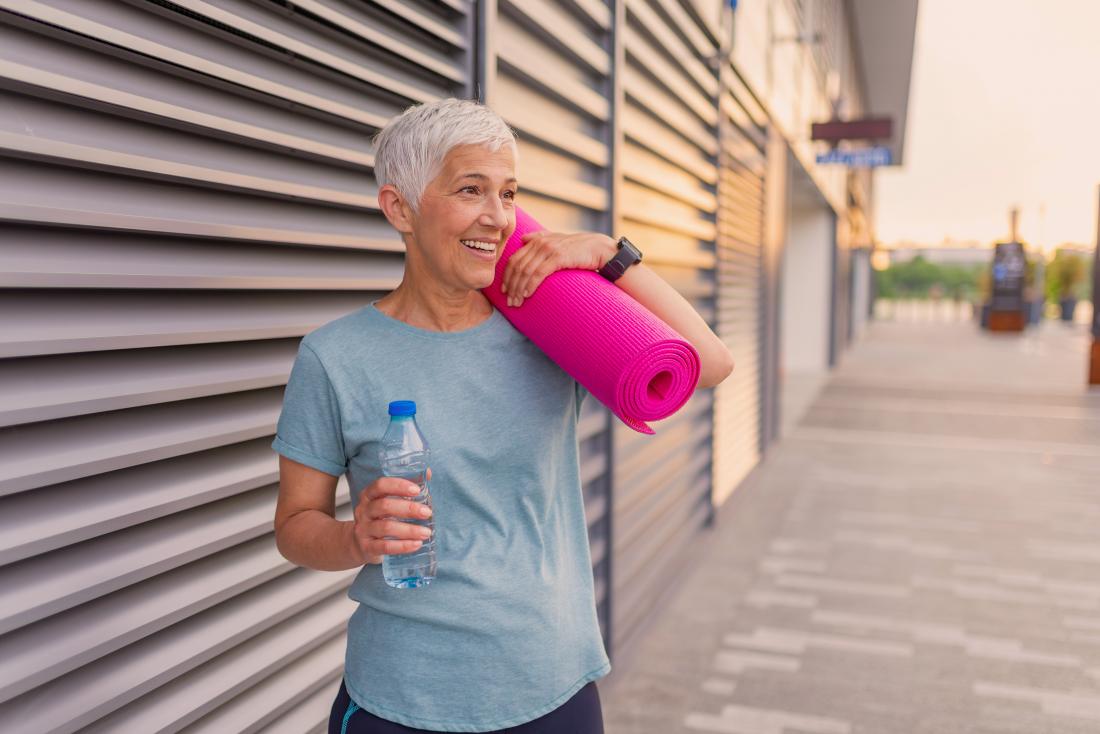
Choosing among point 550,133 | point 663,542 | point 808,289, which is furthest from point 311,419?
point 808,289

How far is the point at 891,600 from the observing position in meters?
4.48

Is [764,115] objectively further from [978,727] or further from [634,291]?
[634,291]

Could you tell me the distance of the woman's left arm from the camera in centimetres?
155

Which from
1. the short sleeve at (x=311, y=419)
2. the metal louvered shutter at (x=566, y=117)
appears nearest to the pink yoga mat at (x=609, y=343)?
the short sleeve at (x=311, y=419)

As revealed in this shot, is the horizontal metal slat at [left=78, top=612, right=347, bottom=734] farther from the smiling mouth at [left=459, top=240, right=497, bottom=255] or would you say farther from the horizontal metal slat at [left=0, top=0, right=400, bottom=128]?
the horizontal metal slat at [left=0, top=0, right=400, bottom=128]

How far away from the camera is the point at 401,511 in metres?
1.20

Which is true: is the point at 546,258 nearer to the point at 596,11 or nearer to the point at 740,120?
the point at 596,11

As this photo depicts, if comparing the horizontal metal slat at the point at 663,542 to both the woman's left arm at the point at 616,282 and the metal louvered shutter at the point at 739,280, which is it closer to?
the metal louvered shutter at the point at 739,280

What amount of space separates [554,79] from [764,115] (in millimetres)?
4971

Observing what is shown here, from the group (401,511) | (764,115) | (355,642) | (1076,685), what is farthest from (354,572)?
(764,115)

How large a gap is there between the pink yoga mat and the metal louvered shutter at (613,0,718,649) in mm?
2157

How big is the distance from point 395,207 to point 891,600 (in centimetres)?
391

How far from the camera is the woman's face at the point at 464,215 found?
139 centimetres

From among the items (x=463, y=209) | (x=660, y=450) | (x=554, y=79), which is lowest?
(x=660, y=450)
